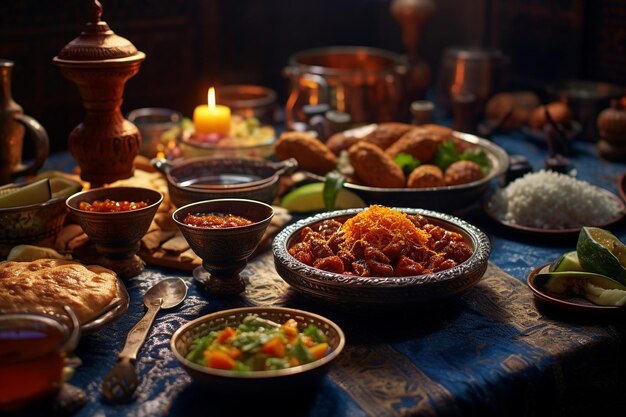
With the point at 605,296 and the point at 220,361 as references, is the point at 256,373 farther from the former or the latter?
the point at 605,296

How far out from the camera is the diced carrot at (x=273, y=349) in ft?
5.30

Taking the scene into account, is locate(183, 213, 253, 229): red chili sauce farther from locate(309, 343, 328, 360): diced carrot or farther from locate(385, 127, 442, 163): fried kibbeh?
→ locate(385, 127, 442, 163): fried kibbeh

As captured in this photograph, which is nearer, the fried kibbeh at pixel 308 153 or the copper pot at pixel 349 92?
the fried kibbeh at pixel 308 153

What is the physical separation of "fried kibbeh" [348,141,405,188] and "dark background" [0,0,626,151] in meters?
1.78

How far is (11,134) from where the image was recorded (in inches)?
109

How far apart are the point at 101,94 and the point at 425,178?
1.12 meters

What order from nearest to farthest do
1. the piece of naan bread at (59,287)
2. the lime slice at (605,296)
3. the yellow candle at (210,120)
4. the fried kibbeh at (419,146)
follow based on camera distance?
the piece of naan bread at (59,287) < the lime slice at (605,296) < the fried kibbeh at (419,146) < the yellow candle at (210,120)

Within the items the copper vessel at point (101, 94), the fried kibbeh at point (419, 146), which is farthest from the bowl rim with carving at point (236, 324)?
the fried kibbeh at point (419, 146)

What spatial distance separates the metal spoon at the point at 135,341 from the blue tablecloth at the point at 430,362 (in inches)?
1.1

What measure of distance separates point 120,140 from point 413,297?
1.14 meters

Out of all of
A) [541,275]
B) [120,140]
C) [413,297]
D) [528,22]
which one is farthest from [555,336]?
[528,22]

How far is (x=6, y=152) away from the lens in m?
2.77

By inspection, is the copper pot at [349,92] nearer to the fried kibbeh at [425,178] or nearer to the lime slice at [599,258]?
the fried kibbeh at [425,178]

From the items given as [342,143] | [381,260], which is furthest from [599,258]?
[342,143]
